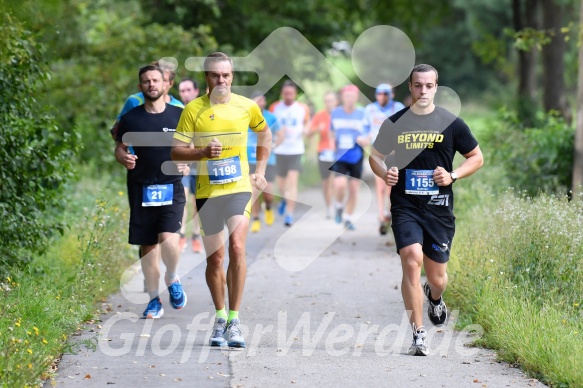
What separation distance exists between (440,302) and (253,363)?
5.90ft

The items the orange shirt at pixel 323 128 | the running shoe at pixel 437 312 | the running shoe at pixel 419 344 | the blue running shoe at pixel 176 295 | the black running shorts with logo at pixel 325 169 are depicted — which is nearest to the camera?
the running shoe at pixel 419 344

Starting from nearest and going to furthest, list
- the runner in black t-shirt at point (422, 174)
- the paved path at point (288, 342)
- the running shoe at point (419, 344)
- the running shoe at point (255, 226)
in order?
the paved path at point (288, 342) < the running shoe at point (419, 344) < the runner in black t-shirt at point (422, 174) < the running shoe at point (255, 226)

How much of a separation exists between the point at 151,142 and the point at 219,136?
1369 millimetres

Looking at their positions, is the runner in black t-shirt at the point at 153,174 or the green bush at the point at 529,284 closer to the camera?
the green bush at the point at 529,284

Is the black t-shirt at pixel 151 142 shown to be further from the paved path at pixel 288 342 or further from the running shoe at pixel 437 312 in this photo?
the running shoe at pixel 437 312

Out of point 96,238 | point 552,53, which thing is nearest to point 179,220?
point 96,238

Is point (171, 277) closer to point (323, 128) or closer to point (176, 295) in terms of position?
point (176, 295)

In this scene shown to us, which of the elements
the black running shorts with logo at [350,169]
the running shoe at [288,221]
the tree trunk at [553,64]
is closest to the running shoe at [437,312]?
the black running shorts with logo at [350,169]

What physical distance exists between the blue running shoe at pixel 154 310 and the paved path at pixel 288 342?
0.12 m

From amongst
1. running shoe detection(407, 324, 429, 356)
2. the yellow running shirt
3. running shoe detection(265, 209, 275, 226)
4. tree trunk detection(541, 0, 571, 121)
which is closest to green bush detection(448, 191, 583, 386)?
running shoe detection(407, 324, 429, 356)

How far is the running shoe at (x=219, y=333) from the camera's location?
26.5ft

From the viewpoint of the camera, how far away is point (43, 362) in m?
6.70

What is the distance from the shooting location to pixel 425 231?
26.7ft

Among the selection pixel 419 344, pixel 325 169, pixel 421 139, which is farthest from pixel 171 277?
pixel 325 169
